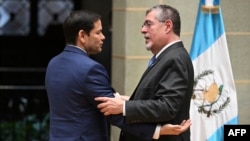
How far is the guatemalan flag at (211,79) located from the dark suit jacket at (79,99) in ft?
4.61

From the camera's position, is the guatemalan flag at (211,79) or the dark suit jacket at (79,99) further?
the guatemalan flag at (211,79)

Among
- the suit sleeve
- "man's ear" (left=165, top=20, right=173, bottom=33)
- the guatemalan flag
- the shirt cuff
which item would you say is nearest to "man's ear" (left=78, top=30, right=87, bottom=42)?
the suit sleeve

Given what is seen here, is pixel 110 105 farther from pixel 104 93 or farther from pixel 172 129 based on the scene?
pixel 172 129

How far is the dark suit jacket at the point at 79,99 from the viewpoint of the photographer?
308 centimetres

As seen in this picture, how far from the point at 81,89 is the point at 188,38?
5.95ft

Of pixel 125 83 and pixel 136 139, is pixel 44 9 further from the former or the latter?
pixel 136 139

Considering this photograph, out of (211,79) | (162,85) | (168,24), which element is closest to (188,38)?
(211,79)

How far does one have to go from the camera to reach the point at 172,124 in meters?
3.07

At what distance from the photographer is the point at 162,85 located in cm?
301

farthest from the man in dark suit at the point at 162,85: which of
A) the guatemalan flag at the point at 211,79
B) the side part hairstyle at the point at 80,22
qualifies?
the guatemalan flag at the point at 211,79

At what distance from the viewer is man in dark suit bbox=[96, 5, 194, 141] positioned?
9.78ft

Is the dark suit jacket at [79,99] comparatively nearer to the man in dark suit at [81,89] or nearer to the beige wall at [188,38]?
the man in dark suit at [81,89]

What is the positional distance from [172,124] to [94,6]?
18.5 ft

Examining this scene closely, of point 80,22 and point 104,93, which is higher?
point 80,22
